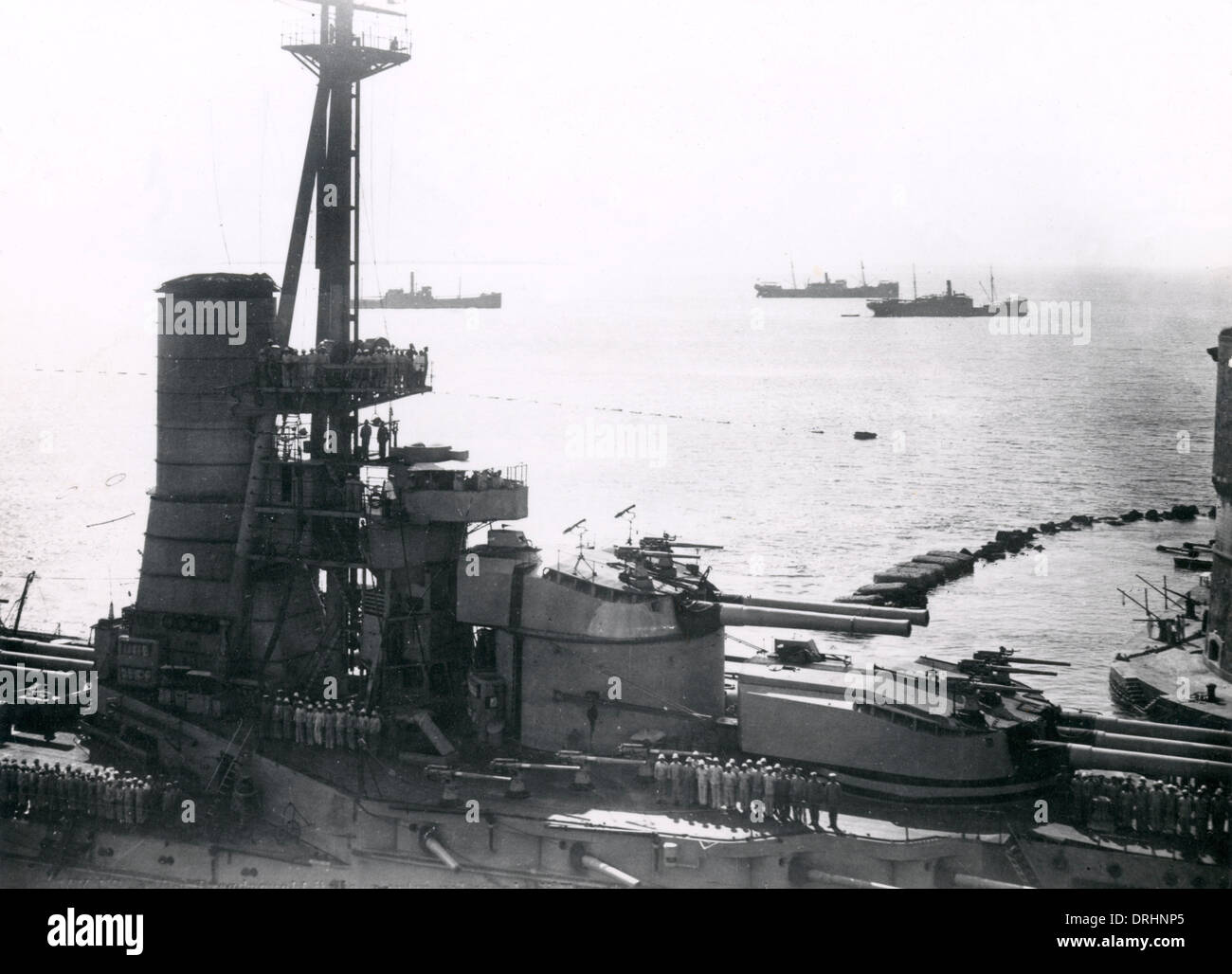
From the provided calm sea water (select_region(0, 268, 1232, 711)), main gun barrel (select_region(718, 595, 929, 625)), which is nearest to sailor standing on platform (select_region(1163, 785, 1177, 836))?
main gun barrel (select_region(718, 595, 929, 625))

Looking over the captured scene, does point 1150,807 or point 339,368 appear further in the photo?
point 339,368

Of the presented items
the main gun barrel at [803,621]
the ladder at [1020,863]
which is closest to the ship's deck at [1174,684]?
the main gun barrel at [803,621]

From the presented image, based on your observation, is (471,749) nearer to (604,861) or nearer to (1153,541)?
(604,861)

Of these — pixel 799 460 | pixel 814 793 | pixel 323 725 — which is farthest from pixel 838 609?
pixel 799 460

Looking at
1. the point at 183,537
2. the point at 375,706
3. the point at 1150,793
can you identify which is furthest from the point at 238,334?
the point at 1150,793

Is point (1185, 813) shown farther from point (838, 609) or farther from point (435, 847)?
point (435, 847)
